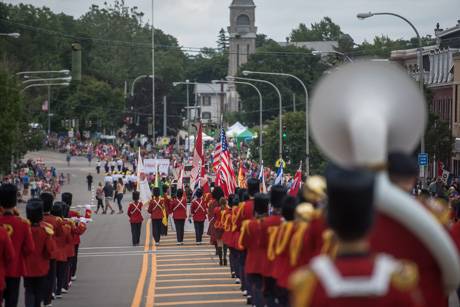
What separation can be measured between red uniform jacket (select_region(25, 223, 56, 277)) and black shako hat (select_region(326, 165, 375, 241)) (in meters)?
11.3

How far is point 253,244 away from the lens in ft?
54.5

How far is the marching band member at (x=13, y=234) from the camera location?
15.8 meters

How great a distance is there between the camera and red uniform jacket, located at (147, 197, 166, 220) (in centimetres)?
3638

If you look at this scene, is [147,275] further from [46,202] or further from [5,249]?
[5,249]

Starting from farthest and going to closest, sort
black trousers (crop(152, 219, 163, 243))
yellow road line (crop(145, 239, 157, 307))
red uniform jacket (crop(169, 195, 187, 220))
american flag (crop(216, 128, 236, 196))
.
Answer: black trousers (crop(152, 219, 163, 243))
red uniform jacket (crop(169, 195, 187, 220))
american flag (crop(216, 128, 236, 196))
yellow road line (crop(145, 239, 157, 307))

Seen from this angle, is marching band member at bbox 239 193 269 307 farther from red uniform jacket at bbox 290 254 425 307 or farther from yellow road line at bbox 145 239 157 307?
red uniform jacket at bbox 290 254 425 307

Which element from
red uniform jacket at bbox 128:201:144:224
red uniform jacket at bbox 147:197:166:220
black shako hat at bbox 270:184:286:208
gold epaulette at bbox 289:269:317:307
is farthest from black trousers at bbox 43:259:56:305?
red uniform jacket at bbox 147:197:166:220

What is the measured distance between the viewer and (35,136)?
79625mm

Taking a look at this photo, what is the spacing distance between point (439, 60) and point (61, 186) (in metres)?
24.1

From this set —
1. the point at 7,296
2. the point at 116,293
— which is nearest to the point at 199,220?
the point at 116,293

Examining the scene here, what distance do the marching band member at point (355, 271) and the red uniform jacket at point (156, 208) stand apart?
29701 millimetres

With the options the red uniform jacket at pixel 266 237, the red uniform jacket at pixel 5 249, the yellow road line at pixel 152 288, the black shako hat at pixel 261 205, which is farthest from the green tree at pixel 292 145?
the red uniform jacket at pixel 5 249

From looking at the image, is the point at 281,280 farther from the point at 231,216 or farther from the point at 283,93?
the point at 283,93

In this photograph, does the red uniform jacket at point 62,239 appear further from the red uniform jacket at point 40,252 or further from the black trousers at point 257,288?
the black trousers at point 257,288
